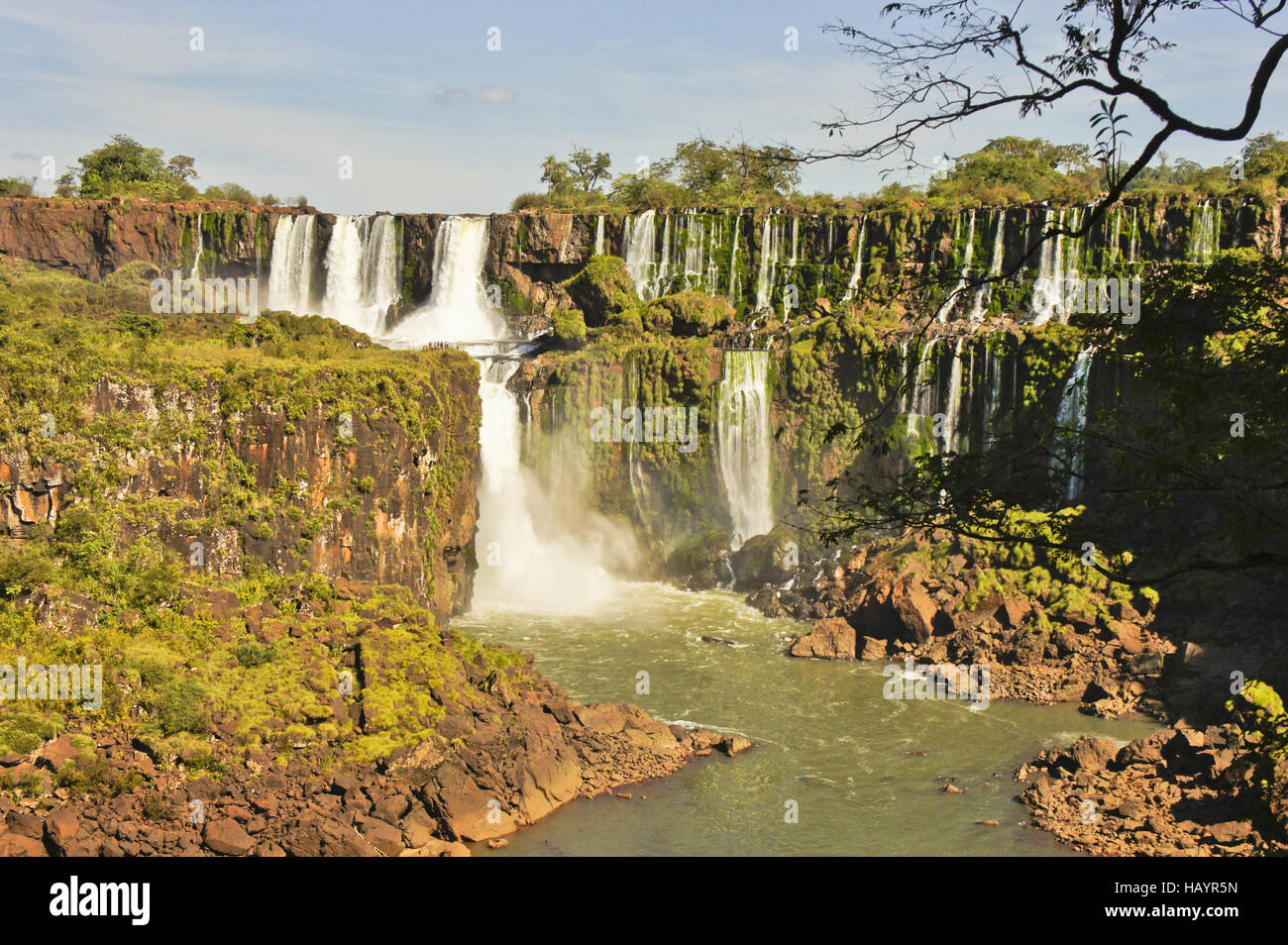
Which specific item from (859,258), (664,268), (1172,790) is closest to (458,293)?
(664,268)

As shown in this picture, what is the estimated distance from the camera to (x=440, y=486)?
33500mm

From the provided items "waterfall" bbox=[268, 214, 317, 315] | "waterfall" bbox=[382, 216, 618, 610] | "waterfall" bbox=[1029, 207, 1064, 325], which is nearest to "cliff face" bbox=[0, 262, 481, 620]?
"waterfall" bbox=[382, 216, 618, 610]

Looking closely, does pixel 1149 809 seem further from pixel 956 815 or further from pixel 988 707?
pixel 988 707

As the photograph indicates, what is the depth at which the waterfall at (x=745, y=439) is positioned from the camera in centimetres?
4484

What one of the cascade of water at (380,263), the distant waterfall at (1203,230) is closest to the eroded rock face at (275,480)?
the cascade of water at (380,263)

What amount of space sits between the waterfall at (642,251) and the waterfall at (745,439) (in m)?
8.11

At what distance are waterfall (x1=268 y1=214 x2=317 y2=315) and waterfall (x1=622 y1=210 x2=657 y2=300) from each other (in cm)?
1536

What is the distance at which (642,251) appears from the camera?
51.5 m

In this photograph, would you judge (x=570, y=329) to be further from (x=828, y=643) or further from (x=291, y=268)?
(x=828, y=643)

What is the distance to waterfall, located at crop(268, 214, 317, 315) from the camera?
178 ft

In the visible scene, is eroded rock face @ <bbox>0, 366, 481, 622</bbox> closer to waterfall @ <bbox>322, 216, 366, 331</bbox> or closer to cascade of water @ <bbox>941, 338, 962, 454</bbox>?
cascade of water @ <bbox>941, 338, 962, 454</bbox>
